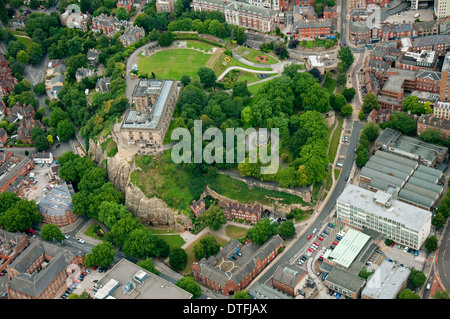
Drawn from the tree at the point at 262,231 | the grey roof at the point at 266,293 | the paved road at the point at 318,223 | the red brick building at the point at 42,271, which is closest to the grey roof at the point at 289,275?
the grey roof at the point at 266,293

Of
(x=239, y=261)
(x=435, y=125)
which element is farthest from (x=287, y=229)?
(x=435, y=125)

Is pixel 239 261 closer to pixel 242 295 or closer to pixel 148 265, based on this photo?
pixel 242 295

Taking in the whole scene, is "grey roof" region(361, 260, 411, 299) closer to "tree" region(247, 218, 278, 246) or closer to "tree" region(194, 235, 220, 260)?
"tree" region(247, 218, 278, 246)

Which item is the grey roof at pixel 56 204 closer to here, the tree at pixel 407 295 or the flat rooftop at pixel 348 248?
the flat rooftop at pixel 348 248

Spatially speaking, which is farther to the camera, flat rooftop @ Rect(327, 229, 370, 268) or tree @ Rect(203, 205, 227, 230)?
tree @ Rect(203, 205, 227, 230)

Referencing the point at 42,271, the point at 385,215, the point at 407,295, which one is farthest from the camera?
the point at 385,215

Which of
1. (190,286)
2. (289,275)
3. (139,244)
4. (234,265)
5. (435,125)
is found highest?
(435,125)

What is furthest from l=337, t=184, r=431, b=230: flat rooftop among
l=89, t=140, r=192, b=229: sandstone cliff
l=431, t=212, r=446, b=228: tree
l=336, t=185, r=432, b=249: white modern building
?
l=89, t=140, r=192, b=229: sandstone cliff
